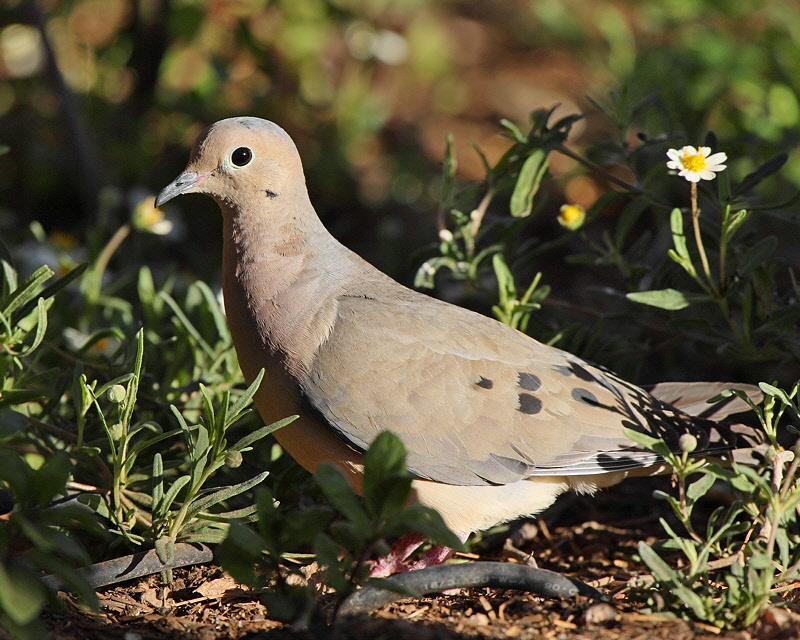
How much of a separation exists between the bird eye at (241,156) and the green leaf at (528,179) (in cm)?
111

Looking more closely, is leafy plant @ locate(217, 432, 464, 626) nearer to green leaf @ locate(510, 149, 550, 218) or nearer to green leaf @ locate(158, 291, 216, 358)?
green leaf @ locate(158, 291, 216, 358)

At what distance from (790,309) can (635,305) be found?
746 mm

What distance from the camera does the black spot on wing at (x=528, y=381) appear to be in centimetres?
316

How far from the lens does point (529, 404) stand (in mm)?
3146

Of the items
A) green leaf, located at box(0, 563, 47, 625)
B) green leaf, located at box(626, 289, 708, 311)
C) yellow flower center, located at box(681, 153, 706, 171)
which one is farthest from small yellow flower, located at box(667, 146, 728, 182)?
green leaf, located at box(0, 563, 47, 625)

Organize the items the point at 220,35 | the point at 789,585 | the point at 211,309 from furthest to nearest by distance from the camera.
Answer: the point at 220,35 < the point at 211,309 < the point at 789,585

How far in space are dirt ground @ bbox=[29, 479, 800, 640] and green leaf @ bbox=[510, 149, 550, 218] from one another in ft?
4.64

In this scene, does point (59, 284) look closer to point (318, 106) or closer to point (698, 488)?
point (698, 488)

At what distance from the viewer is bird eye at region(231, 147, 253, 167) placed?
3221mm

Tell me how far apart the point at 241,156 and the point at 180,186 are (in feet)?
0.85

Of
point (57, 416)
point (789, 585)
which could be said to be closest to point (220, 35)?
point (57, 416)

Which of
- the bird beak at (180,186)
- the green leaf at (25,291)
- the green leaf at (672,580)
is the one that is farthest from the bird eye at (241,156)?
the green leaf at (672,580)

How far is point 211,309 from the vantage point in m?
3.77

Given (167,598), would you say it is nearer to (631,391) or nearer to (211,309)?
(211,309)
